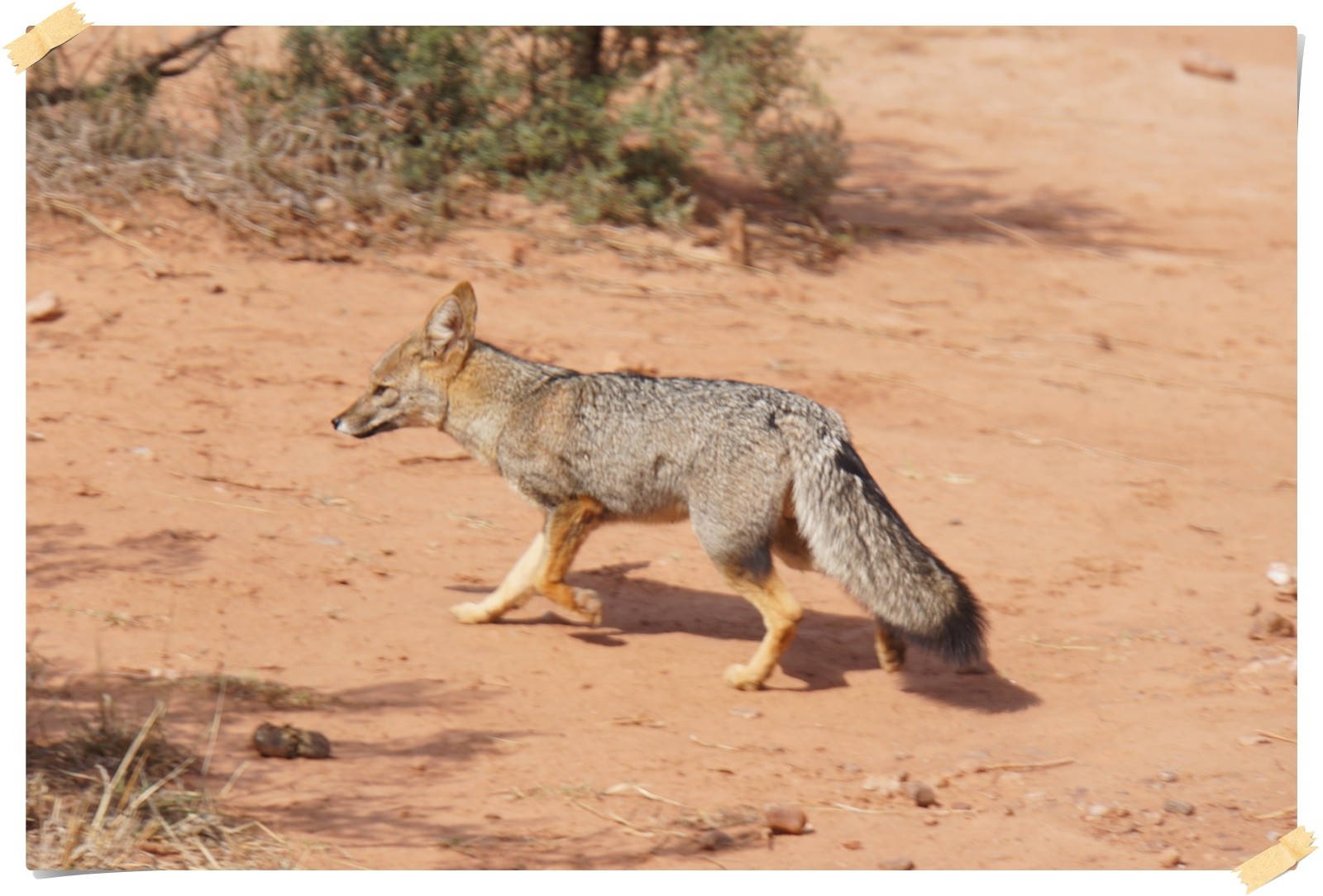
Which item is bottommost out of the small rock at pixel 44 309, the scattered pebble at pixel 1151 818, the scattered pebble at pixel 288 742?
the scattered pebble at pixel 1151 818

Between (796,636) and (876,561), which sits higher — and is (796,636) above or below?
below

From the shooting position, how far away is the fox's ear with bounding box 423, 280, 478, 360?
6.88 metres

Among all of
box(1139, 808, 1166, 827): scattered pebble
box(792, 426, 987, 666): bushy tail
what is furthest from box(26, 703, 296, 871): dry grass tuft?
box(1139, 808, 1166, 827): scattered pebble

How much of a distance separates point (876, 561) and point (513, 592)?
5.65 feet

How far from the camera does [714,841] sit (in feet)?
15.9

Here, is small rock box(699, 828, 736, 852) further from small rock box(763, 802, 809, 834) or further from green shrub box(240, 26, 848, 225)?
green shrub box(240, 26, 848, 225)

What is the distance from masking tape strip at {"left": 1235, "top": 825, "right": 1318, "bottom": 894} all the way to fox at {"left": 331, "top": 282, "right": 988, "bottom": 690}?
1859 millimetres

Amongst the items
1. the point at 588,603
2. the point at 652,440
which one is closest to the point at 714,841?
the point at 588,603

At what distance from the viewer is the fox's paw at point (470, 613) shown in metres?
6.68

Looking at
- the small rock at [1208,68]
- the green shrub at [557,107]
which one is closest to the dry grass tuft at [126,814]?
the green shrub at [557,107]

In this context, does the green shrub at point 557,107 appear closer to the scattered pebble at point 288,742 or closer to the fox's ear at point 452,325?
the fox's ear at point 452,325

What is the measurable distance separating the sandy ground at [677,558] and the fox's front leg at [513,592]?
127mm

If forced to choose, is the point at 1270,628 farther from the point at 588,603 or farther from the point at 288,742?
the point at 288,742

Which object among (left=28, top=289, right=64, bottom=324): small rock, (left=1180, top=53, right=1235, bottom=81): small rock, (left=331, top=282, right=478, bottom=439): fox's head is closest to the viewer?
(left=331, top=282, right=478, bottom=439): fox's head
